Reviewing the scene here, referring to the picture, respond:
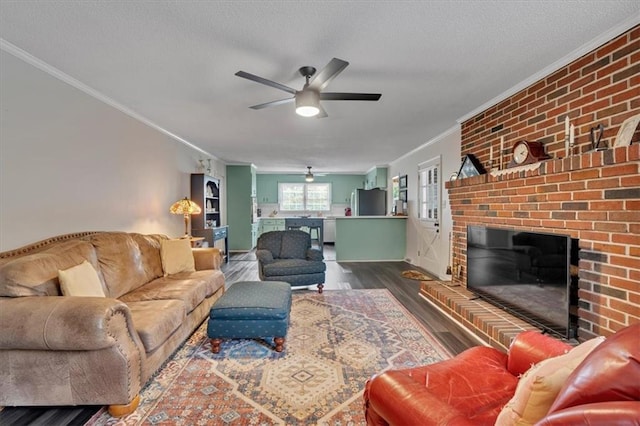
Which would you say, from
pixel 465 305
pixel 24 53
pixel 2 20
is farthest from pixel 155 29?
pixel 465 305

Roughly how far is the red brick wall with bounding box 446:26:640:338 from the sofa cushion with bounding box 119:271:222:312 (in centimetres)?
315

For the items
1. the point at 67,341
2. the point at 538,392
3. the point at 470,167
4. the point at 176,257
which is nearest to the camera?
the point at 538,392

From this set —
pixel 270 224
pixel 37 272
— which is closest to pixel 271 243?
pixel 37 272

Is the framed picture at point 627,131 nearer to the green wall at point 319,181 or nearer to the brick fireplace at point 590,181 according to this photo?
the brick fireplace at point 590,181

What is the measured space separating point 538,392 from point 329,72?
2017 mm

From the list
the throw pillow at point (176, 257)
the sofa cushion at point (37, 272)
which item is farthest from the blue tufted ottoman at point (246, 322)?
the throw pillow at point (176, 257)

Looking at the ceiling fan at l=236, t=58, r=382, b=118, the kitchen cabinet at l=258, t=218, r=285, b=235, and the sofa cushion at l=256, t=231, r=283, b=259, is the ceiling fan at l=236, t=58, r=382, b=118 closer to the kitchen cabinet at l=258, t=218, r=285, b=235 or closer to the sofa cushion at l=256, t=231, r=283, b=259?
the sofa cushion at l=256, t=231, r=283, b=259

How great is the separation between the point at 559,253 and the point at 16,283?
3.70 meters

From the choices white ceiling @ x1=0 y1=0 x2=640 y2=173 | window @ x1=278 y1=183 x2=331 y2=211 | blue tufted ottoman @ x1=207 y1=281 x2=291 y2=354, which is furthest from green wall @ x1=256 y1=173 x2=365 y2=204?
blue tufted ottoman @ x1=207 y1=281 x2=291 y2=354

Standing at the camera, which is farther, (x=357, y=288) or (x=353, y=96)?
(x=357, y=288)

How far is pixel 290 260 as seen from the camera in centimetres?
443

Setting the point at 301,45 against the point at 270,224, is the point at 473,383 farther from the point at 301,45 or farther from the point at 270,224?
the point at 270,224

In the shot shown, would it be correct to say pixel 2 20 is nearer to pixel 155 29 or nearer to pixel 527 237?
pixel 155 29

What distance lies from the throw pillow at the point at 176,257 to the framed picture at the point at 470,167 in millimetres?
3567
